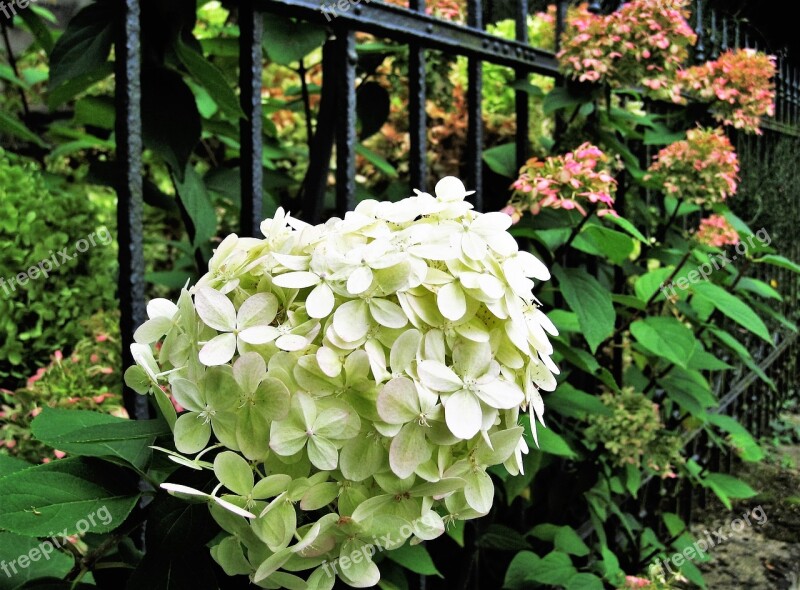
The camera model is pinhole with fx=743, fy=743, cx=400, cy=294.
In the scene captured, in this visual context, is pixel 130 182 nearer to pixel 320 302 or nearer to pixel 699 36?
pixel 320 302

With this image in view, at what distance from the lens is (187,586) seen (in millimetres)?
796

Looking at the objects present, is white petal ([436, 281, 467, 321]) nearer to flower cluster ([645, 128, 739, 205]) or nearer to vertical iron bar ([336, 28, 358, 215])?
vertical iron bar ([336, 28, 358, 215])

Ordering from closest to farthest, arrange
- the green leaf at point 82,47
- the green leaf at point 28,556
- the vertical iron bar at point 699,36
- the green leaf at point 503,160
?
the green leaf at point 28,556
the green leaf at point 82,47
the green leaf at point 503,160
the vertical iron bar at point 699,36

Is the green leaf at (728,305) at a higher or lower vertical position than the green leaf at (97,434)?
lower

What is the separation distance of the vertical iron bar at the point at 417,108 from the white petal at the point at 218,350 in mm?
848

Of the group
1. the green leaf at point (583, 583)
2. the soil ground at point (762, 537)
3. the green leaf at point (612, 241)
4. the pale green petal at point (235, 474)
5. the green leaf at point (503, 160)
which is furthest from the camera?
the soil ground at point (762, 537)

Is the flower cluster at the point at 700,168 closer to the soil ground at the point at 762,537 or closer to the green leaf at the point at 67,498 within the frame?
the soil ground at the point at 762,537

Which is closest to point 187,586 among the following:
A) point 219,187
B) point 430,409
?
point 430,409

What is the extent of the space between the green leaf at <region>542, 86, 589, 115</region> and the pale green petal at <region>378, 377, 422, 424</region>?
1288mm

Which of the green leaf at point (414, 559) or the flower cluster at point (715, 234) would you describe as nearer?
the green leaf at point (414, 559)

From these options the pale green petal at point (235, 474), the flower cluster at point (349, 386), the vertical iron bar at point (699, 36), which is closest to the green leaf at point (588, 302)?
the flower cluster at point (349, 386)

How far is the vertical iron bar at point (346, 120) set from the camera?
4.56 feet

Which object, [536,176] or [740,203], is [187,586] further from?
[740,203]

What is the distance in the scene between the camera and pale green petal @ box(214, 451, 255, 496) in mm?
719
